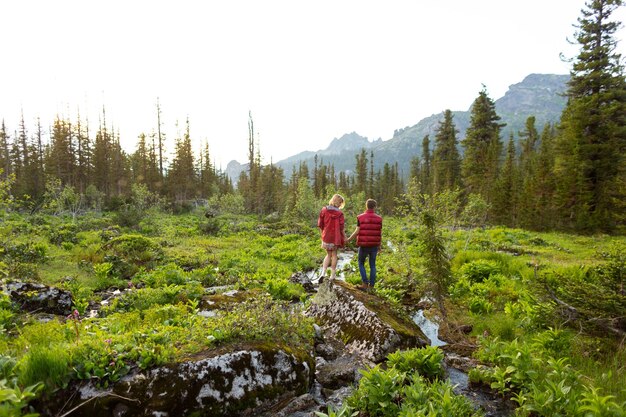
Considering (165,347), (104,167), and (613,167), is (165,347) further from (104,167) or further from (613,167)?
(104,167)

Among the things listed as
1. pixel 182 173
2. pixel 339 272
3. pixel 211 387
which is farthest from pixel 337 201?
pixel 182 173

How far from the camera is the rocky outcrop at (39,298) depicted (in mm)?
7875

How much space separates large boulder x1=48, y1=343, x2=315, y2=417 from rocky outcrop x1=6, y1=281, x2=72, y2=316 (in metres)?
5.41

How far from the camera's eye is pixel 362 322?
709 cm

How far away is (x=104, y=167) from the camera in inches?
2047

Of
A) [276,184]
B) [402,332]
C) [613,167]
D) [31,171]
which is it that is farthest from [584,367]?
[31,171]

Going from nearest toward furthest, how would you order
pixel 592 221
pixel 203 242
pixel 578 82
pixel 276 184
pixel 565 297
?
pixel 565 297 < pixel 203 242 < pixel 592 221 < pixel 578 82 < pixel 276 184

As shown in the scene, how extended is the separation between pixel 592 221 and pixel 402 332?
27.9 meters

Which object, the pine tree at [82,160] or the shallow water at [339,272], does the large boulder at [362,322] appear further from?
the pine tree at [82,160]

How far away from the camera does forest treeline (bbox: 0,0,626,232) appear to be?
85.6 ft

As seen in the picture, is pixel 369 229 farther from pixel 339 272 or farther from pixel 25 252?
pixel 25 252

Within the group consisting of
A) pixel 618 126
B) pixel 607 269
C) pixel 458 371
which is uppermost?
pixel 618 126

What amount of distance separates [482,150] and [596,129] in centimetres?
1562

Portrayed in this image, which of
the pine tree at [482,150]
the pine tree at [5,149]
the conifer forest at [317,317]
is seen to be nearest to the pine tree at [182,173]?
the pine tree at [5,149]
